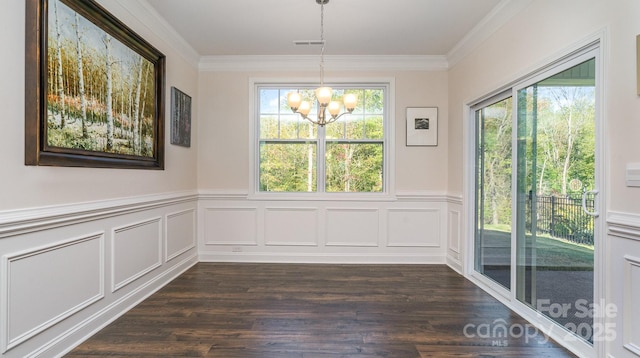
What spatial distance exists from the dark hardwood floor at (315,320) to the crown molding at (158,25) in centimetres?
251

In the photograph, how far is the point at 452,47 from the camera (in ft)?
12.3

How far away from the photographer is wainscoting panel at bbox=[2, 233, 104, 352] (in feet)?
5.61

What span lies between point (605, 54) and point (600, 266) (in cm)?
127

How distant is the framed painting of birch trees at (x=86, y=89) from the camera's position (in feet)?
5.85

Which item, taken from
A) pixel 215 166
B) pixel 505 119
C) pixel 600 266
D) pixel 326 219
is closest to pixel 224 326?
pixel 326 219

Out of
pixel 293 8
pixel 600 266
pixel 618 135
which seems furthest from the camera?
pixel 293 8

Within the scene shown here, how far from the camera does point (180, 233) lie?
365 cm

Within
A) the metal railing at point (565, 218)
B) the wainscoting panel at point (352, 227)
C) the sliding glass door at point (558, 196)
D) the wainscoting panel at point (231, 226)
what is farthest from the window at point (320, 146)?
the metal railing at point (565, 218)

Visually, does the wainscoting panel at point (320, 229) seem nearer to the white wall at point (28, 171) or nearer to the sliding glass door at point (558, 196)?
the white wall at point (28, 171)

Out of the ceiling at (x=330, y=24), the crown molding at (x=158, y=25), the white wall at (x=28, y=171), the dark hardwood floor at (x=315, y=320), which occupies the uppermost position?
the ceiling at (x=330, y=24)

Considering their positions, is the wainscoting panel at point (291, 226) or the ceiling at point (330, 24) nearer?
the ceiling at point (330, 24)

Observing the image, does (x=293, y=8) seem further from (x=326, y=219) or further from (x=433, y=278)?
(x=433, y=278)

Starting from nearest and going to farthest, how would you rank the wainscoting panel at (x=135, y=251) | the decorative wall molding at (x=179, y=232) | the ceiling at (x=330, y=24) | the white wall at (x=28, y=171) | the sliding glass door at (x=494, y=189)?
1. the white wall at (x=28, y=171)
2. the wainscoting panel at (x=135, y=251)
3. the ceiling at (x=330, y=24)
4. the sliding glass door at (x=494, y=189)
5. the decorative wall molding at (x=179, y=232)

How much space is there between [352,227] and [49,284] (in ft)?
10.0
